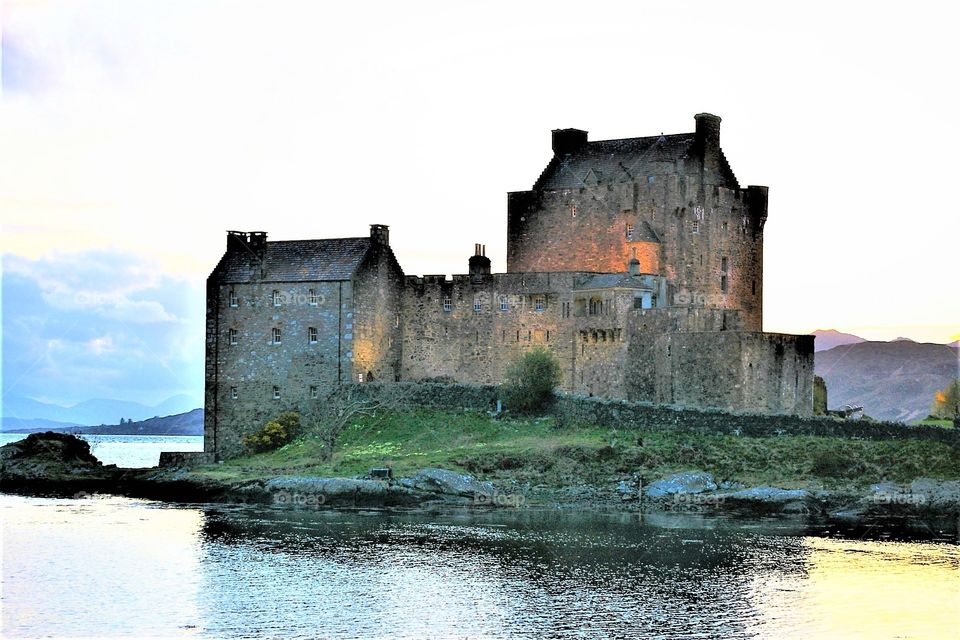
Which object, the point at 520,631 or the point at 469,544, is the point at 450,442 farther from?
the point at 520,631

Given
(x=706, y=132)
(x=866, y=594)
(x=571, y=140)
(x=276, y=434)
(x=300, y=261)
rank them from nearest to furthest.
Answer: (x=866, y=594), (x=276, y=434), (x=300, y=261), (x=706, y=132), (x=571, y=140)

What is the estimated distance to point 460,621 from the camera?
120 feet

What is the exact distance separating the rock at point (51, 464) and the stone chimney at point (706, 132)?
30141mm

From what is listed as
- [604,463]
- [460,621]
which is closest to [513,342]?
[604,463]

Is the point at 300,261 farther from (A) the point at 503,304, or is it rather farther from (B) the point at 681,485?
(B) the point at 681,485

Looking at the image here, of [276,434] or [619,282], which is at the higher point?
[619,282]

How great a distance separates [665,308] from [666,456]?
9906 mm

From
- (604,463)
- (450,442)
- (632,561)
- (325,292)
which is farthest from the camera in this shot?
(325,292)

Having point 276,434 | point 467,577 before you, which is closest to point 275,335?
point 276,434

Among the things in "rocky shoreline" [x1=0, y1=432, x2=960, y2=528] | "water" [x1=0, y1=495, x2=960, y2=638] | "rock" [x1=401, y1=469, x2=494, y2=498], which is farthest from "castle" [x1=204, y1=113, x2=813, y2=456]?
"water" [x1=0, y1=495, x2=960, y2=638]

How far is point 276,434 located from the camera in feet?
224

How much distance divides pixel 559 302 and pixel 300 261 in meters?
11.5

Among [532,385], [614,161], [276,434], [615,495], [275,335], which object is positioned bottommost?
[615,495]

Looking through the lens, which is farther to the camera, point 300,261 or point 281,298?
point 300,261
